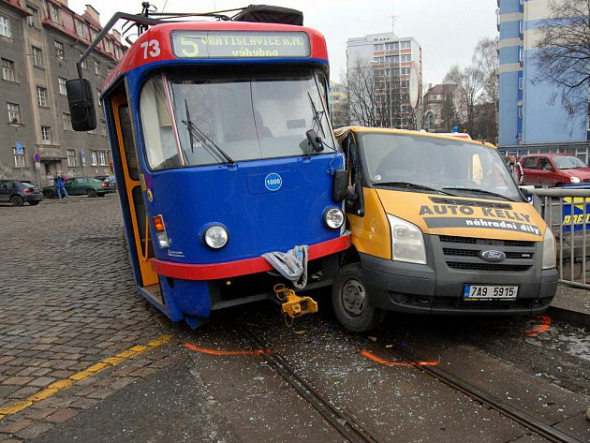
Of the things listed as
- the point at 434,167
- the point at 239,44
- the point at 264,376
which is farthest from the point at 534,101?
the point at 264,376

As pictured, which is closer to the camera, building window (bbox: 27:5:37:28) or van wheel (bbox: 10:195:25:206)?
van wheel (bbox: 10:195:25:206)

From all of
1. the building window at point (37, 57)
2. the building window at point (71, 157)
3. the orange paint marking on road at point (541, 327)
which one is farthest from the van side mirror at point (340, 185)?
the building window at point (71, 157)

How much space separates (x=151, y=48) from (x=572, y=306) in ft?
16.4

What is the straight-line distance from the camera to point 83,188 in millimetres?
34938

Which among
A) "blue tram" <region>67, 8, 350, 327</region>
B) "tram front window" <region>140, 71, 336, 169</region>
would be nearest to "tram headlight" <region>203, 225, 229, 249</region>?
"blue tram" <region>67, 8, 350, 327</region>

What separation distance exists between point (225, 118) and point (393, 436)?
117 inches

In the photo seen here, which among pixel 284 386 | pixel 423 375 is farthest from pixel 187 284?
pixel 423 375

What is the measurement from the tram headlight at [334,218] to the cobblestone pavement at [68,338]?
75.2 inches

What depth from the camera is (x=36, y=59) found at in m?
39.8

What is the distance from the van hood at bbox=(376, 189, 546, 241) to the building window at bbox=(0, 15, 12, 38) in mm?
40832

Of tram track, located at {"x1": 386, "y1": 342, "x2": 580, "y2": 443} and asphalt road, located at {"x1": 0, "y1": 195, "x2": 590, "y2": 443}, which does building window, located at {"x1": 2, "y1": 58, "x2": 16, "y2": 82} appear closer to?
asphalt road, located at {"x1": 0, "y1": 195, "x2": 590, "y2": 443}

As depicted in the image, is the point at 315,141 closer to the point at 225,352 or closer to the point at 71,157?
the point at 225,352

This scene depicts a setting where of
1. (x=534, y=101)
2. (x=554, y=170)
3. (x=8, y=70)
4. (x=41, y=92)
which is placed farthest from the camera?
(x=534, y=101)

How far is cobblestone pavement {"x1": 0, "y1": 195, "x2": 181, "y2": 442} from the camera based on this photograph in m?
A: 3.70
